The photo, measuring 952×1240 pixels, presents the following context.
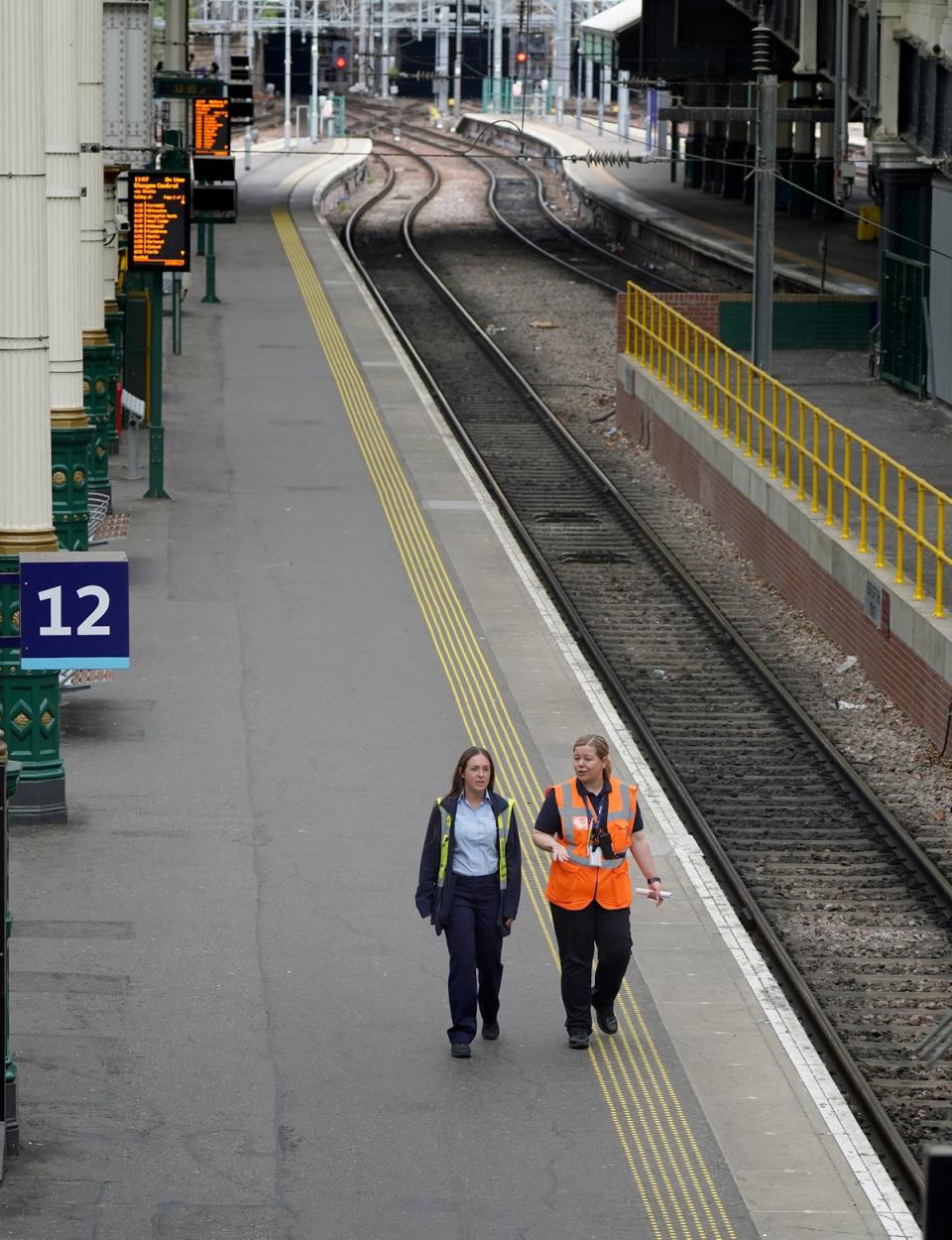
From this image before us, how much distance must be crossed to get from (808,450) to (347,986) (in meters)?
14.4

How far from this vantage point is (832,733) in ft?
57.3

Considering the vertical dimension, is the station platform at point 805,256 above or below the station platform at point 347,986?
above

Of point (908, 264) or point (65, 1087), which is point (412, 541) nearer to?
point (908, 264)

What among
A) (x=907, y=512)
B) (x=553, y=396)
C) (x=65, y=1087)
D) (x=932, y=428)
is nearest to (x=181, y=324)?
(x=553, y=396)

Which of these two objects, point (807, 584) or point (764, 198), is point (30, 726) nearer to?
point (807, 584)

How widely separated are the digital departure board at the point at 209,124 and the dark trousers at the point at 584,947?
28463 millimetres

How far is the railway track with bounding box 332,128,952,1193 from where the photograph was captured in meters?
11.5

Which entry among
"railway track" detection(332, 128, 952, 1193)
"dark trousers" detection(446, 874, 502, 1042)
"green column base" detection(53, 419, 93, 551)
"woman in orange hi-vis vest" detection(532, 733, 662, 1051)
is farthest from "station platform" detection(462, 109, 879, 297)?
"dark trousers" detection(446, 874, 502, 1042)

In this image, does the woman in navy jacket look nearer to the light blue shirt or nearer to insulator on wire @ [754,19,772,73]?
the light blue shirt

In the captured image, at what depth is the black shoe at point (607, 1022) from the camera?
10.7 meters

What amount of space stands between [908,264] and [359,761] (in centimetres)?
1755

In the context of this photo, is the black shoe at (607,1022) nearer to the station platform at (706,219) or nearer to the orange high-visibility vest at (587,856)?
the orange high-visibility vest at (587,856)

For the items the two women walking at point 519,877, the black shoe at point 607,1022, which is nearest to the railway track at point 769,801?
the black shoe at point 607,1022

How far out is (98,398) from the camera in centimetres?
2375
